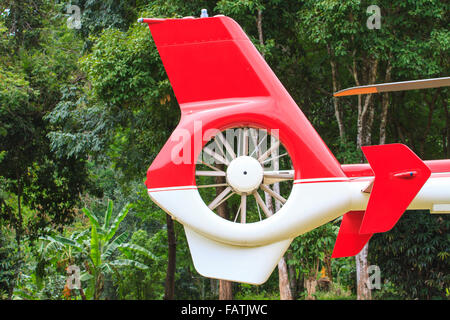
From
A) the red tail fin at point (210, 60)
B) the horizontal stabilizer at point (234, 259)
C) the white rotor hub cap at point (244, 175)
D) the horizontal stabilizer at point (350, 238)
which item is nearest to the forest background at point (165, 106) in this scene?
the red tail fin at point (210, 60)

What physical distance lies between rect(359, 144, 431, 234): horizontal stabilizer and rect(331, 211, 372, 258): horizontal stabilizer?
71cm

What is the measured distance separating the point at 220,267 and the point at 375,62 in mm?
7456

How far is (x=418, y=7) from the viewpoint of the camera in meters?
10.1

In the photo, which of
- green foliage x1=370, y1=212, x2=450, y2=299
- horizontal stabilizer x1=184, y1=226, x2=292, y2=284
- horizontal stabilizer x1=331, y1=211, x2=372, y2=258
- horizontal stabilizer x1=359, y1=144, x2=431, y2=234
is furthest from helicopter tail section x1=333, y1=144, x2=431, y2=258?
green foliage x1=370, y1=212, x2=450, y2=299

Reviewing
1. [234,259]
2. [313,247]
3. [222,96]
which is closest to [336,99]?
[313,247]

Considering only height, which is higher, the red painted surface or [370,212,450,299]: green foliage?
the red painted surface

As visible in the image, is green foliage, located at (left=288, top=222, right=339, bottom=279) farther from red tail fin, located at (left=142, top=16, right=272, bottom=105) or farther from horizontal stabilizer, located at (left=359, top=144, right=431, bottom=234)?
red tail fin, located at (left=142, top=16, right=272, bottom=105)

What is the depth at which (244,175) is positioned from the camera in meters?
5.45

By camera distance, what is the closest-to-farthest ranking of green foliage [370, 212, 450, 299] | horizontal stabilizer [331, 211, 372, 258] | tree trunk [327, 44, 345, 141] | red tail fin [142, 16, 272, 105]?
red tail fin [142, 16, 272, 105] → horizontal stabilizer [331, 211, 372, 258] → green foliage [370, 212, 450, 299] → tree trunk [327, 44, 345, 141]

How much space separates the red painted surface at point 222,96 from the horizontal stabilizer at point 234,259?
2.32 ft

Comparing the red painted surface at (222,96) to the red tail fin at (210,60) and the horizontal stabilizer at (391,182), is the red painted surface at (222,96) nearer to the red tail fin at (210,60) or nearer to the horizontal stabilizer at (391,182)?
the red tail fin at (210,60)

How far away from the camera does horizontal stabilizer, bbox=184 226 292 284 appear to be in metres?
5.49

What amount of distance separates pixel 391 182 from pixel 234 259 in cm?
176
